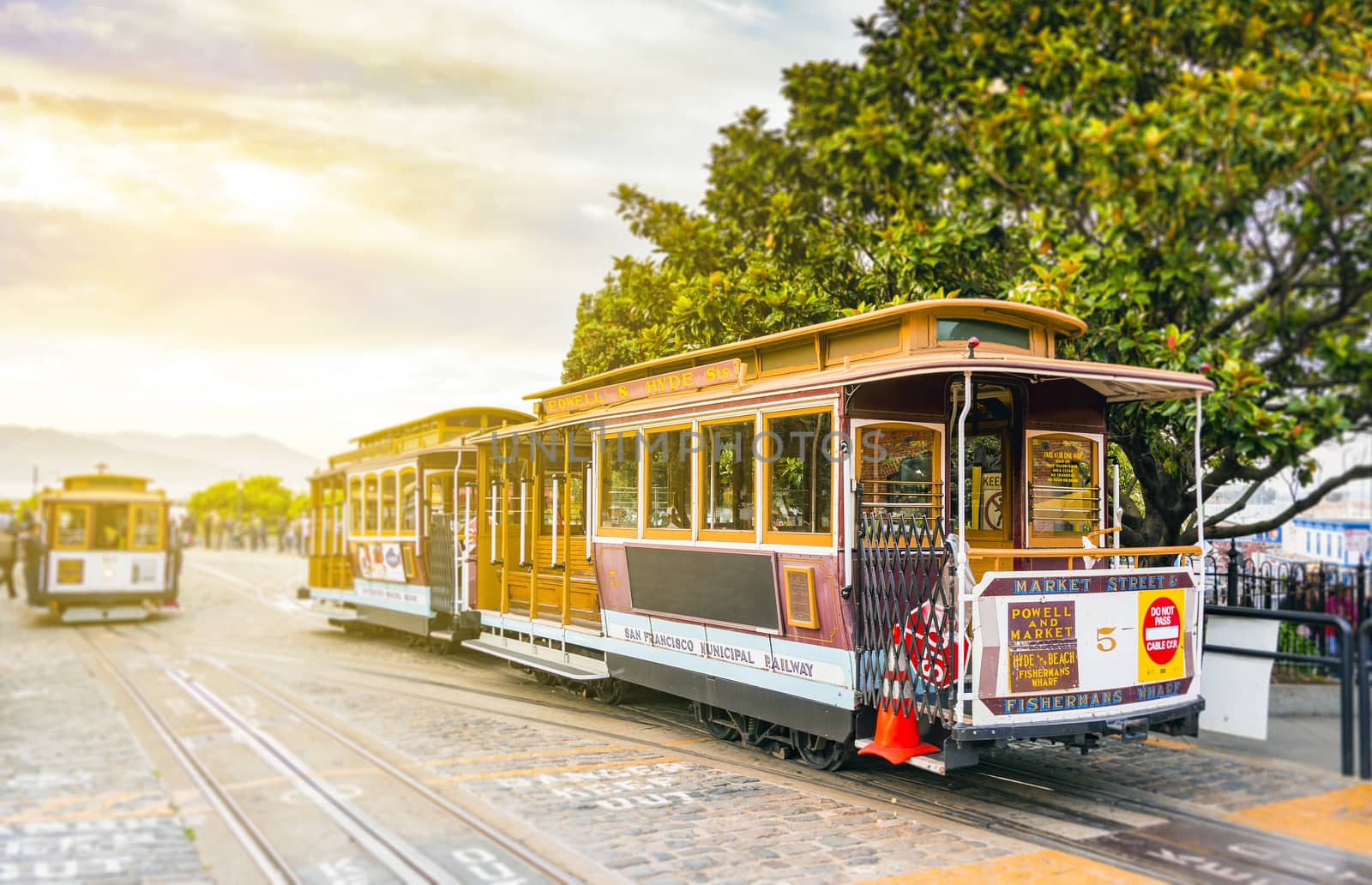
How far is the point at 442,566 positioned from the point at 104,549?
10463mm

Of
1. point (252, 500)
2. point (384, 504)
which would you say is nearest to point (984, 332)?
point (384, 504)

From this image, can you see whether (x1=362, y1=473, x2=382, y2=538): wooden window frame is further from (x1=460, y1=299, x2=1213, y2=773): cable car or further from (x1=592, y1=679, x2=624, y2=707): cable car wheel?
(x1=460, y1=299, x2=1213, y2=773): cable car

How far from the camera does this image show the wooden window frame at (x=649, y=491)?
909cm

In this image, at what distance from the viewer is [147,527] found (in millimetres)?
21516

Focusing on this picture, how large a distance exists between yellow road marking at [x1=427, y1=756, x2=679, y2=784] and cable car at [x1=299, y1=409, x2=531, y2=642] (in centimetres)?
636

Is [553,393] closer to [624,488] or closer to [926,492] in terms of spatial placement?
[624,488]

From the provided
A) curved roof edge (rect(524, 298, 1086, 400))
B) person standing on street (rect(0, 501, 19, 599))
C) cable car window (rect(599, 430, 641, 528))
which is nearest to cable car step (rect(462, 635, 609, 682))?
cable car window (rect(599, 430, 641, 528))

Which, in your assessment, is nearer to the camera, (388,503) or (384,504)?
(388,503)

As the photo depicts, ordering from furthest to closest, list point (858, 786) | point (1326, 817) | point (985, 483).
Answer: point (985, 483) → point (858, 786) → point (1326, 817)

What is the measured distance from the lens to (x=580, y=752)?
29.1 feet

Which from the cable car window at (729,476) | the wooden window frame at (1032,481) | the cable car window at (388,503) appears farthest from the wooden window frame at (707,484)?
the cable car window at (388,503)

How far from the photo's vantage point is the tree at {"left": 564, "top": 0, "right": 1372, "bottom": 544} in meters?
8.34

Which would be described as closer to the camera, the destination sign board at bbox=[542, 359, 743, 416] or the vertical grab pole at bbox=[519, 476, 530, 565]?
the destination sign board at bbox=[542, 359, 743, 416]

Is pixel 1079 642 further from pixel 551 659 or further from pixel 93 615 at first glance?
pixel 93 615
